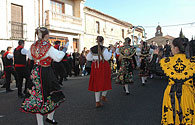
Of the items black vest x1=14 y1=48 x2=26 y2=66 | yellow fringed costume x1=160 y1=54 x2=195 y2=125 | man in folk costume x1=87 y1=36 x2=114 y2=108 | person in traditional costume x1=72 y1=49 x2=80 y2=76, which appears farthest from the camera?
person in traditional costume x1=72 y1=49 x2=80 y2=76

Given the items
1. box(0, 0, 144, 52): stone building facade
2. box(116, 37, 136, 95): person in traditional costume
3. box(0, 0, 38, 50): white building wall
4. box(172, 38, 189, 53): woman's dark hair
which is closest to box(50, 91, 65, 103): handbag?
box(172, 38, 189, 53): woman's dark hair

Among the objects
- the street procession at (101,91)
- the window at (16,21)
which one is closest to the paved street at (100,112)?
the street procession at (101,91)

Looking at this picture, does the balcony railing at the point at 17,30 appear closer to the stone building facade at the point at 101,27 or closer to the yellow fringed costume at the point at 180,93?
the stone building facade at the point at 101,27

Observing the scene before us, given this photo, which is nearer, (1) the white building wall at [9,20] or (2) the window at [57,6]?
(1) the white building wall at [9,20]

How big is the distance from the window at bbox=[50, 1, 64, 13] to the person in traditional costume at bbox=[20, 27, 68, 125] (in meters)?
14.7

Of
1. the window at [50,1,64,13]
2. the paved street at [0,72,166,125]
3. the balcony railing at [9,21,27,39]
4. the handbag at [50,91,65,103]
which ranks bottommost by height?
the paved street at [0,72,166,125]

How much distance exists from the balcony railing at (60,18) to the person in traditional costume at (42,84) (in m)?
12.9

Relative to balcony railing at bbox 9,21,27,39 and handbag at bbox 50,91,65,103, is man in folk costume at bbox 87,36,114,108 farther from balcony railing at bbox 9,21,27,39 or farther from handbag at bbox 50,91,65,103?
balcony railing at bbox 9,21,27,39

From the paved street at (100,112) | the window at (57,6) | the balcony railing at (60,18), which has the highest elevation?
the window at (57,6)

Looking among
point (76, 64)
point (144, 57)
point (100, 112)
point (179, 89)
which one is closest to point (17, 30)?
point (76, 64)

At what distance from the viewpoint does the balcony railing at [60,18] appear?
1521 cm

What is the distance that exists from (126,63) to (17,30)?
10182 mm

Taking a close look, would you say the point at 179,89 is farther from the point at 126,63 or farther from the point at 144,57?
the point at 144,57

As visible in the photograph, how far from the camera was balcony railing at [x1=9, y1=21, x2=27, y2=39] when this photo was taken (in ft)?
42.0
